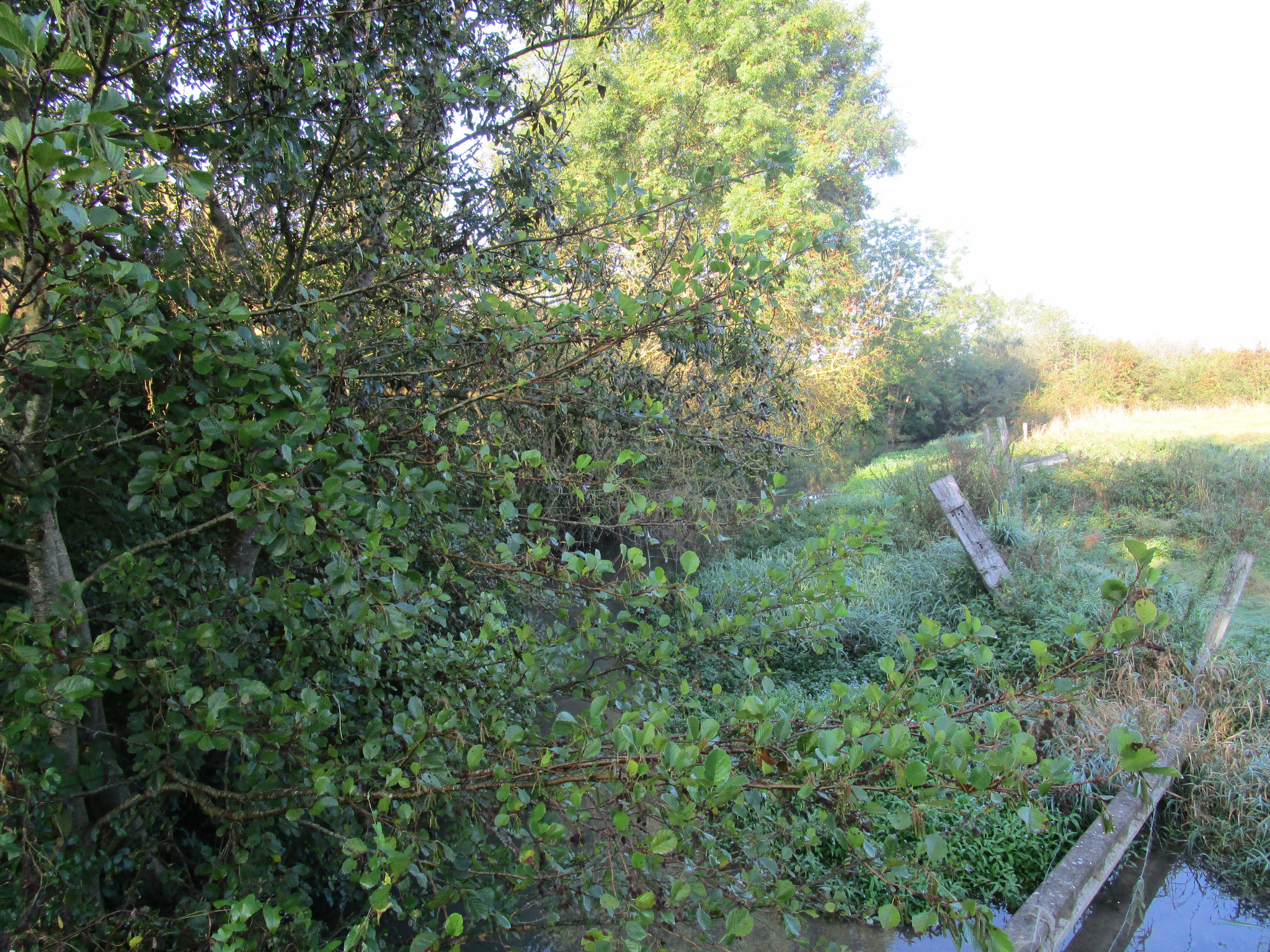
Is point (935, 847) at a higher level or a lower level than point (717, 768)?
lower

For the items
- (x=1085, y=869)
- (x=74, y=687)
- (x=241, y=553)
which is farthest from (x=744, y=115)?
(x=74, y=687)

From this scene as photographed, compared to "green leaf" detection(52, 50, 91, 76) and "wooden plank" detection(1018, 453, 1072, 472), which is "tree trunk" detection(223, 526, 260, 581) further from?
"wooden plank" detection(1018, 453, 1072, 472)

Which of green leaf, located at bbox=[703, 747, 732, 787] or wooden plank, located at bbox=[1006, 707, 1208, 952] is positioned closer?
green leaf, located at bbox=[703, 747, 732, 787]

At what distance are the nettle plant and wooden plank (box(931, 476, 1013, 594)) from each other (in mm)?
4600

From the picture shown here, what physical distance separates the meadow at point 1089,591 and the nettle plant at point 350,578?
1.68 feet

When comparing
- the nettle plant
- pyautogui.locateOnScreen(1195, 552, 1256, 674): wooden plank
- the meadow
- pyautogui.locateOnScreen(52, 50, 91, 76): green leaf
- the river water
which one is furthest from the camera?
pyautogui.locateOnScreen(1195, 552, 1256, 674): wooden plank

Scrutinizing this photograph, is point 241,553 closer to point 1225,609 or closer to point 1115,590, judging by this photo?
point 1115,590

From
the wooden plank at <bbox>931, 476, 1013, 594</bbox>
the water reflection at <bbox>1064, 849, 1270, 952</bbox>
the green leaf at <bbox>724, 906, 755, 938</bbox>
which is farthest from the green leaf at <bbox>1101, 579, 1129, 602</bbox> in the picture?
the wooden plank at <bbox>931, 476, 1013, 594</bbox>

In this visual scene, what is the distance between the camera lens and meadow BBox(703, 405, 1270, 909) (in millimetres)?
3941

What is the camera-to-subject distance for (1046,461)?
445 inches

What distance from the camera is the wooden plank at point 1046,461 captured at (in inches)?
422

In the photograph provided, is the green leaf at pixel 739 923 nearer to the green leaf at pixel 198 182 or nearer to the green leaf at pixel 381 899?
the green leaf at pixel 381 899

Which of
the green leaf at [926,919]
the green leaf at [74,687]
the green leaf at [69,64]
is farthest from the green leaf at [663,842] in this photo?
the green leaf at [69,64]

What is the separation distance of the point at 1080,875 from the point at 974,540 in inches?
148
